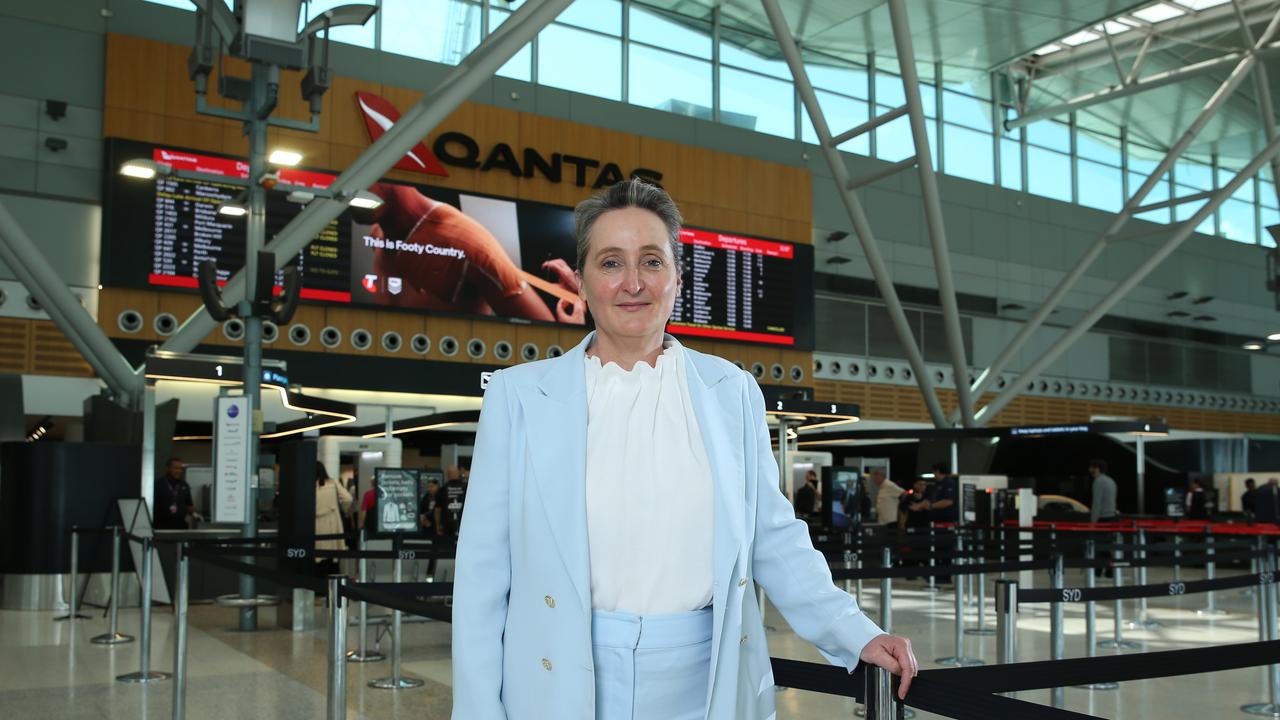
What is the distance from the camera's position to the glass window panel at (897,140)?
27.2m

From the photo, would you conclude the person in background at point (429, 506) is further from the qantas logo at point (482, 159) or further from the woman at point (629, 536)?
the woman at point (629, 536)

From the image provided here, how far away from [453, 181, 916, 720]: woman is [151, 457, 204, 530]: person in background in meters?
12.5

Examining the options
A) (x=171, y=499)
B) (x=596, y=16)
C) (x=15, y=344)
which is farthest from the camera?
(x=596, y=16)

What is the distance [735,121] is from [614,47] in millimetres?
3195

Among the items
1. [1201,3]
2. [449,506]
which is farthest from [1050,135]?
[449,506]

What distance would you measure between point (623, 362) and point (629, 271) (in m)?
0.19

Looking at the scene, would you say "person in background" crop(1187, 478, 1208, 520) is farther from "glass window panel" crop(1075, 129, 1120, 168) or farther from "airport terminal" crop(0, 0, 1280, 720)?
"glass window panel" crop(1075, 129, 1120, 168)

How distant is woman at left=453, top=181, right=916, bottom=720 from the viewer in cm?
203

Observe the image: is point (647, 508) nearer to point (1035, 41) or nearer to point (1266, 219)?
point (1035, 41)

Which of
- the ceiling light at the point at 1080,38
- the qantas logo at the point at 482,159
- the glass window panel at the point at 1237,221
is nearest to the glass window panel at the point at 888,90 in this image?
the ceiling light at the point at 1080,38

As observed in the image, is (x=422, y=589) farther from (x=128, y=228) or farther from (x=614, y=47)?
(x=614, y=47)

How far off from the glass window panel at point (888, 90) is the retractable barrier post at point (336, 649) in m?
24.8

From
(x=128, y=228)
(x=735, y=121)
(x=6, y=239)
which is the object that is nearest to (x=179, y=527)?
(x=6, y=239)

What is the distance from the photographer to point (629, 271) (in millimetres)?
2197
